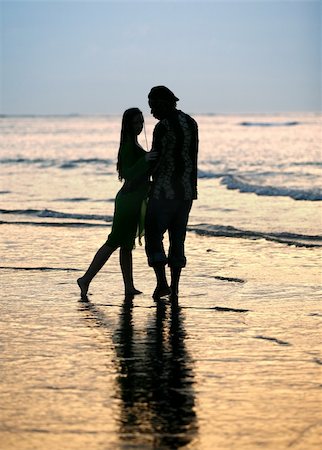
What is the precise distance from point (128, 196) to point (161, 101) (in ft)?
2.99

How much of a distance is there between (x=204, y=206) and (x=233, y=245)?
909 cm

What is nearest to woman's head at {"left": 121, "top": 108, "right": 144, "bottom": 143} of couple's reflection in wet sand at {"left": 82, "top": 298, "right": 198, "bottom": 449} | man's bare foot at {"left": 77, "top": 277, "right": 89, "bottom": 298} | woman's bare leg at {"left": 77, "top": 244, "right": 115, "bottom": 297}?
woman's bare leg at {"left": 77, "top": 244, "right": 115, "bottom": 297}

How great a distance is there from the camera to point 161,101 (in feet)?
28.5

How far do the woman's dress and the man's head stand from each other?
0.41m

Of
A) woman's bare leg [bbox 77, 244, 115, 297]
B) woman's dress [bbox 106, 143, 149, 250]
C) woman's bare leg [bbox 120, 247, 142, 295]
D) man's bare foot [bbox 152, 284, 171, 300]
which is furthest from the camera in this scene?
woman's bare leg [bbox 120, 247, 142, 295]

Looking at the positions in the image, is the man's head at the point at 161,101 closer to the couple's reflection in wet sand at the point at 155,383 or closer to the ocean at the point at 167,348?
the ocean at the point at 167,348

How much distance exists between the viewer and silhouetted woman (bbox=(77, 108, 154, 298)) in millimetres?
8914

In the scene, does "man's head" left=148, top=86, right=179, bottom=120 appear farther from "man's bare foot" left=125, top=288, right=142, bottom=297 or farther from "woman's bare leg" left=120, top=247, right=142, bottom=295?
"man's bare foot" left=125, top=288, right=142, bottom=297

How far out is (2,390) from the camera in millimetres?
5734

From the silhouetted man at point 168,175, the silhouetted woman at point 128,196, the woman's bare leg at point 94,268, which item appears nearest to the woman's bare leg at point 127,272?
the silhouetted woman at point 128,196

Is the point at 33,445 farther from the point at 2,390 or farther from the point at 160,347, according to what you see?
the point at 160,347

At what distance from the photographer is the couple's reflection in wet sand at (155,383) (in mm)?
4938

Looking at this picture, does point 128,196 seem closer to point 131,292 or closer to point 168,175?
point 168,175

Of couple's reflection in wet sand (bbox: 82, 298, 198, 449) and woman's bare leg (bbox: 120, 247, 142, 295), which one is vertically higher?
woman's bare leg (bbox: 120, 247, 142, 295)
